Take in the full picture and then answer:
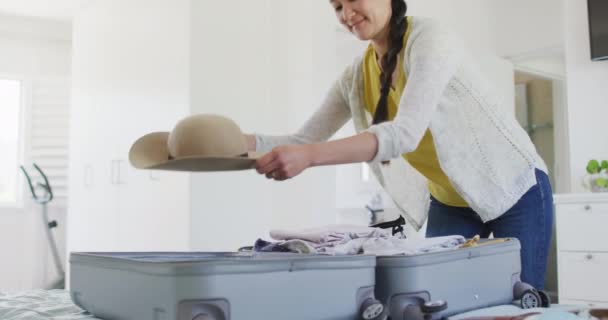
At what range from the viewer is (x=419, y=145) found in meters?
1.42

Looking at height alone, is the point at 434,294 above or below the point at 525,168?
below

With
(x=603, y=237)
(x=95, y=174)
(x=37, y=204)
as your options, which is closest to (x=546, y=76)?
(x=603, y=237)

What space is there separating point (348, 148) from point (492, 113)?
0.43 m

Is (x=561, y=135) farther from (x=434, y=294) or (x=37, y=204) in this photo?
(x=434, y=294)

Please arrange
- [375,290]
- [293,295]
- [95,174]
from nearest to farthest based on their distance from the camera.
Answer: [293,295] → [375,290] → [95,174]

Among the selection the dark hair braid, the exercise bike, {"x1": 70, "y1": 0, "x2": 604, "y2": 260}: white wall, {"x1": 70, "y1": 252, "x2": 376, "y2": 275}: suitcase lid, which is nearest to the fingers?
{"x1": 70, "y1": 252, "x2": 376, "y2": 275}: suitcase lid

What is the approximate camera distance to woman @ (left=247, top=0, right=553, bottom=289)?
4.04ft

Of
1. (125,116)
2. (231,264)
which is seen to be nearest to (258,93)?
(125,116)

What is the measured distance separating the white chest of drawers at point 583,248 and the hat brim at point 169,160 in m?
2.71

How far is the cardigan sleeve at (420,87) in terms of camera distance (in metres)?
1.13

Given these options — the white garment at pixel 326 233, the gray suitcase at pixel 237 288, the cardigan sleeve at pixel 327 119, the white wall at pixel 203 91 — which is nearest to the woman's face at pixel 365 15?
the cardigan sleeve at pixel 327 119

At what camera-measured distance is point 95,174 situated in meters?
3.81

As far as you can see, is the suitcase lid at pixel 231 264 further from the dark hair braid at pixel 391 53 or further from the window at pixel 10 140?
the window at pixel 10 140

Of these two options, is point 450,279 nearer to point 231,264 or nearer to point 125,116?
point 231,264
